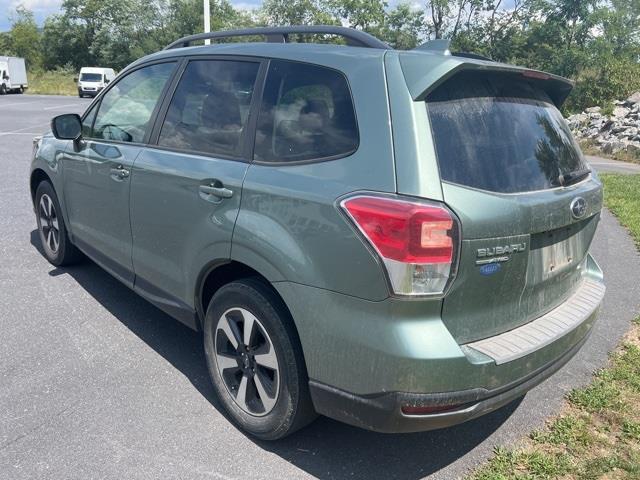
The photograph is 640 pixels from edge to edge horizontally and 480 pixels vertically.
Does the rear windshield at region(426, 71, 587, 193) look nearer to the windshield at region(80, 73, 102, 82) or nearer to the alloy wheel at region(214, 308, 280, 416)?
the alloy wheel at region(214, 308, 280, 416)

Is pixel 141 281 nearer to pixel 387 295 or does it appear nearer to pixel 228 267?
pixel 228 267

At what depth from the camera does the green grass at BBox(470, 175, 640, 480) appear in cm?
261

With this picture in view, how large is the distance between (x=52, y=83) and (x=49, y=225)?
170 ft

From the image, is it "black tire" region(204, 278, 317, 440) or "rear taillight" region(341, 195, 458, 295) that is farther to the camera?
"black tire" region(204, 278, 317, 440)

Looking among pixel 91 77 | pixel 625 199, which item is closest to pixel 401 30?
pixel 91 77

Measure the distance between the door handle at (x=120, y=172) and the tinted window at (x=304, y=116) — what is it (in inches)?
47.7

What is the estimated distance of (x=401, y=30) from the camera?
194ft

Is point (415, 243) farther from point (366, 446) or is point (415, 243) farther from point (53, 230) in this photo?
point (53, 230)

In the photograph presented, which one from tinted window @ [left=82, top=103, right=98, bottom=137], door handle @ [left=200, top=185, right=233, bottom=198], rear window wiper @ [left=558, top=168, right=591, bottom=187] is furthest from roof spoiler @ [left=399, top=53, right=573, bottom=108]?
tinted window @ [left=82, top=103, right=98, bottom=137]

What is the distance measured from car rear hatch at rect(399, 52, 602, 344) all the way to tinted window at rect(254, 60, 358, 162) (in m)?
0.34

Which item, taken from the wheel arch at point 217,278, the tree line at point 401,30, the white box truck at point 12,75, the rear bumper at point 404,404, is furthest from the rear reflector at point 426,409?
the white box truck at point 12,75

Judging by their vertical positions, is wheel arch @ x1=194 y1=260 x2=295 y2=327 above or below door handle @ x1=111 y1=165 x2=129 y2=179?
below

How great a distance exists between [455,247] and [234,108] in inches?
56.8

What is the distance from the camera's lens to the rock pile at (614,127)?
58.8 ft
